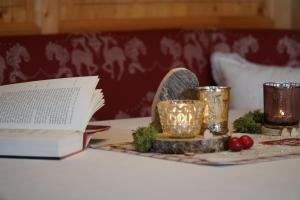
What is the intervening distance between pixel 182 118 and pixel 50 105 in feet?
0.85

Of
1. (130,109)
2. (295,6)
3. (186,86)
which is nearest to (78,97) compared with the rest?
(186,86)

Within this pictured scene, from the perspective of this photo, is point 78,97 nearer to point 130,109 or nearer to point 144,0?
point 130,109

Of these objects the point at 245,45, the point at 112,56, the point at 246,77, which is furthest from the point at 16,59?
the point at 245,45

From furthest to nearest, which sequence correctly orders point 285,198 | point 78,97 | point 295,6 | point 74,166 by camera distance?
point 295,6 → point 78,97 → point 74,166 → point 285,198

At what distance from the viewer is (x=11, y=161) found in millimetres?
1317

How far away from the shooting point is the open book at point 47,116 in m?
1.32

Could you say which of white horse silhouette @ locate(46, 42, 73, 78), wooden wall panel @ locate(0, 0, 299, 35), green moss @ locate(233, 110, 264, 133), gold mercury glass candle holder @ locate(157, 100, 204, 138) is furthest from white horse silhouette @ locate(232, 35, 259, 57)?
gold mercury glass candle holder @ locate(157, 100, 204, 138)

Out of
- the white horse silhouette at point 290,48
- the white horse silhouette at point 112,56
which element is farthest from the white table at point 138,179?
the white horse silhouette at point 290,48

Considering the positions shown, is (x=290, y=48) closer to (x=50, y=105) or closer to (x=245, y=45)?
(x=245, y=45)

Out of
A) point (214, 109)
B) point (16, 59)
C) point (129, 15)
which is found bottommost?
point (214, 109)

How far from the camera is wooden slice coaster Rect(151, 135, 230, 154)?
51.6 inches

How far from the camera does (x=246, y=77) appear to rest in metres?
2.67

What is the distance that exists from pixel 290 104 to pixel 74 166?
0.49 m

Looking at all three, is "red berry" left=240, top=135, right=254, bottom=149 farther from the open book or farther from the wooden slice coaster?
the open book
